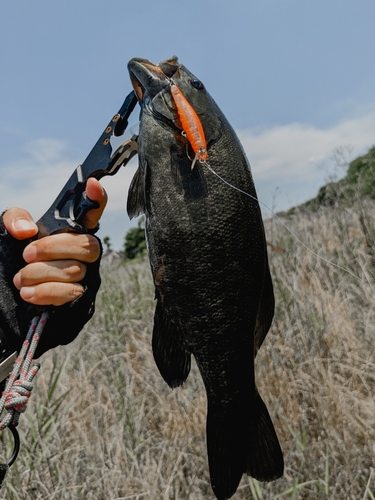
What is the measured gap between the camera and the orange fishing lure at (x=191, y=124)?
4.56 ft

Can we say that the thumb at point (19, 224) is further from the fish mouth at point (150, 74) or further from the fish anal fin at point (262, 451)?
the fish anal fin at point (262, 451)

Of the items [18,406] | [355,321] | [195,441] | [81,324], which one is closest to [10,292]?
[81,324]

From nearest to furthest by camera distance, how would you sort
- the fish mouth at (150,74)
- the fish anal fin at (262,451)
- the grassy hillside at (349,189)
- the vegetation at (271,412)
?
the fish anal fin at (262,451) → the fish mouth at (150,74) → the vegetation at (271,412) → the grassy hillside at (349,189)

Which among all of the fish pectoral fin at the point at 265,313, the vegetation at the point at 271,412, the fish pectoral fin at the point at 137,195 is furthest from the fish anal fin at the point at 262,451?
the vegetation at the point at 271,412

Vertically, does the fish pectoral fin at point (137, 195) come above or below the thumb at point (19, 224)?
below

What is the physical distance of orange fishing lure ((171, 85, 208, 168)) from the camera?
139cm

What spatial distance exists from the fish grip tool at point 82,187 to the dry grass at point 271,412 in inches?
33.4

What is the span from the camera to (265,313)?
143cm

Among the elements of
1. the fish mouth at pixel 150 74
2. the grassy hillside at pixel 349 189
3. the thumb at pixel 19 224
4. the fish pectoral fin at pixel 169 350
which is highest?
the grassy hillside at pixel 349 189

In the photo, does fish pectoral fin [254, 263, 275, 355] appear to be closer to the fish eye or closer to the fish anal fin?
the fish anal fin

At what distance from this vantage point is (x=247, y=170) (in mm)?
1451

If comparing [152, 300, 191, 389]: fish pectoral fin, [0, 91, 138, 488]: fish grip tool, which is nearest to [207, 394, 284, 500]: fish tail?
[152, 300, 191, 389]: fish pectoral fin

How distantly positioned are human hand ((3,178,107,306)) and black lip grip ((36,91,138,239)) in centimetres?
3

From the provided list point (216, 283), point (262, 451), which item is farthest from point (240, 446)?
point (216, 283)
